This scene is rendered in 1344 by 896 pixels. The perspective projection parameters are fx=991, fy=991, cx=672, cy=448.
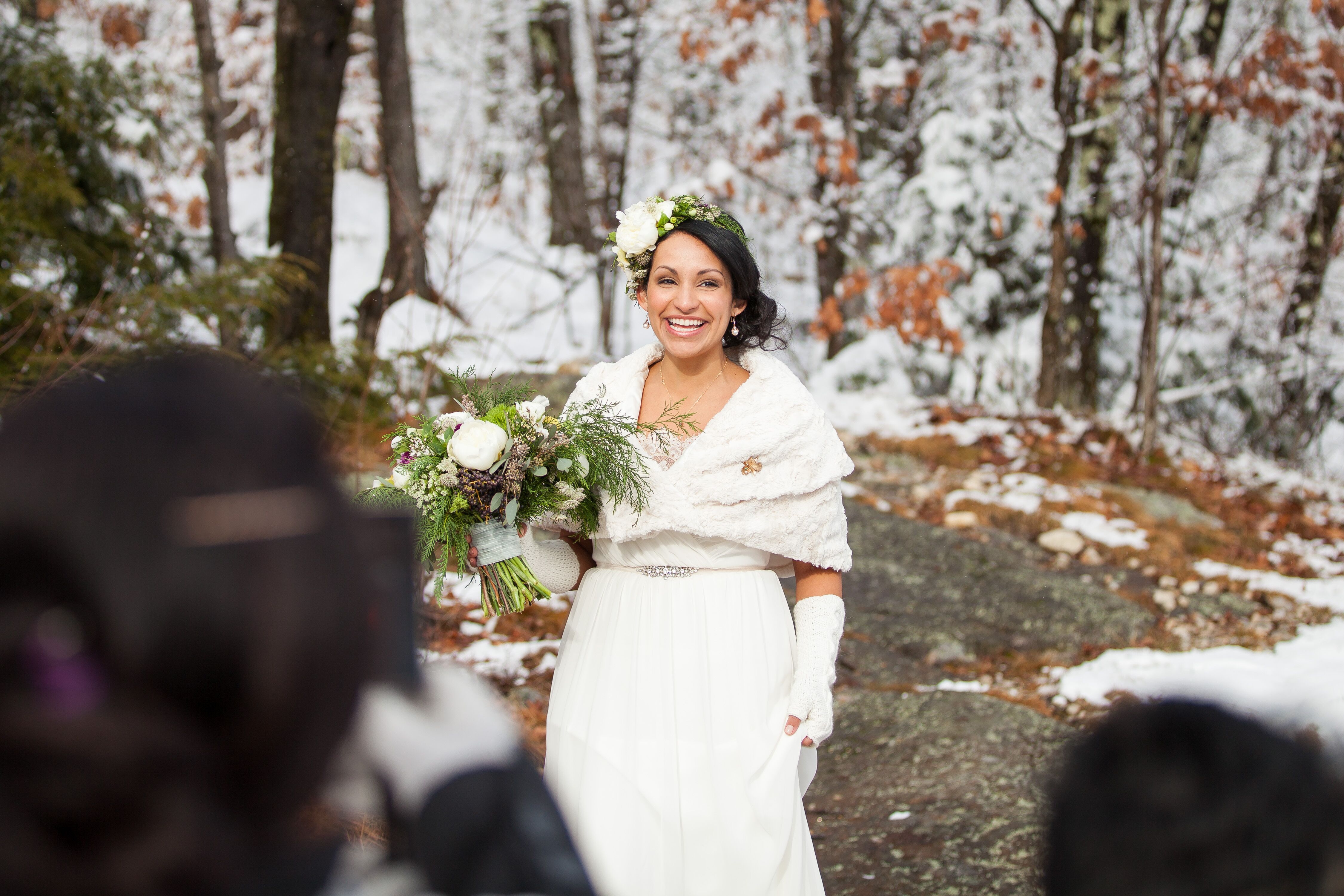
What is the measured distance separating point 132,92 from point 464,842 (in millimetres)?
7621

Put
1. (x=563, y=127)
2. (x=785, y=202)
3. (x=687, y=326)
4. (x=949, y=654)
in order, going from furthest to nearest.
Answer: (x=785, y=202) < (x=563, y=127) < (x=949, y=654) < (x=687, y=326)

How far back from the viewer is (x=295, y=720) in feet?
2.49

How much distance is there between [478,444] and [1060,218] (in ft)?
26.0

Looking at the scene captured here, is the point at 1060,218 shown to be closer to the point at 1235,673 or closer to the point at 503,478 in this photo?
the point at 1235,673

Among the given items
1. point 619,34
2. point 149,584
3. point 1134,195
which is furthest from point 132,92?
point 1134,195

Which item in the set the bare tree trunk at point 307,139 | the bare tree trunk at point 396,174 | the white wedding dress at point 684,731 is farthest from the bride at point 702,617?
the bare tree trunk at point 307,139

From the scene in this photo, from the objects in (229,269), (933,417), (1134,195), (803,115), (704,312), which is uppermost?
(803,115)

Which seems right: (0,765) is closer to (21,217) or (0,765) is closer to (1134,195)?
(21,217)

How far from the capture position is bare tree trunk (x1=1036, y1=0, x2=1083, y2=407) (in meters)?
8.84

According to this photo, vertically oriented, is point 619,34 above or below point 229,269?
above

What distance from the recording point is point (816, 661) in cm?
268

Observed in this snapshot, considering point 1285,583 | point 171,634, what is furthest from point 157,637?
point 1285,583

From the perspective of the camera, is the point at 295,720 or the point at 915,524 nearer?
the point at 295,720

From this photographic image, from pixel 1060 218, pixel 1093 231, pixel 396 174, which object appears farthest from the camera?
pixel 1093 231
